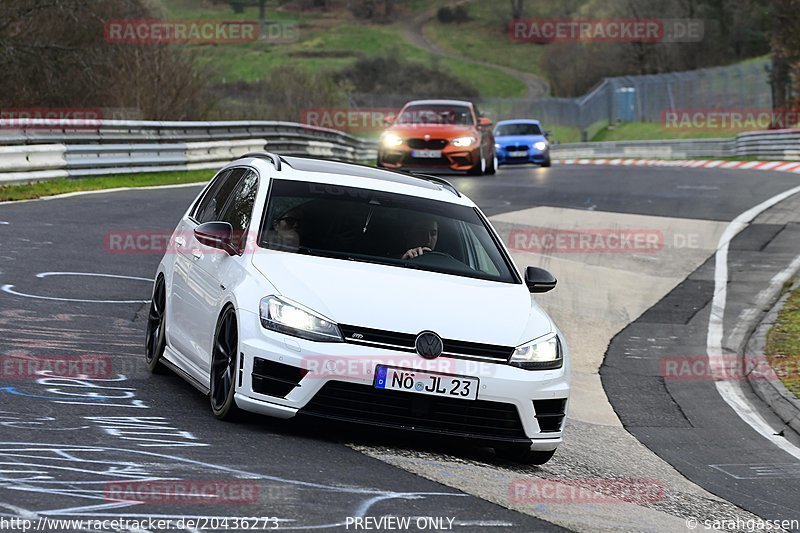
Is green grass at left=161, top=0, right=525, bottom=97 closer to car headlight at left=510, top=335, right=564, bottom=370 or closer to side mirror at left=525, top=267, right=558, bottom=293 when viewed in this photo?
side mirror at left=525, top=267, right=558, bottom=293

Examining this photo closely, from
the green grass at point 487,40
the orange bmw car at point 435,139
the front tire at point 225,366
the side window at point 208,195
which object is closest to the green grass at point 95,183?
the orange bmw car at point 435,139

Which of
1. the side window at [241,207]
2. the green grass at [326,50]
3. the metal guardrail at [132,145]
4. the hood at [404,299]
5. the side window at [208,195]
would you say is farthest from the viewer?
the green grass at [326,50]

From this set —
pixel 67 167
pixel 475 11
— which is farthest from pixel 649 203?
pixel 475 11

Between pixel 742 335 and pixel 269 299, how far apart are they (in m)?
8.52

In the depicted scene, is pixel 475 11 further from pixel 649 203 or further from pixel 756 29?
pixel 649 203

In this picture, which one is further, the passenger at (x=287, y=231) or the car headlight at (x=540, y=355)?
the passenger at (x=287, y=231)

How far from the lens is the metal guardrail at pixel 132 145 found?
74.6ft

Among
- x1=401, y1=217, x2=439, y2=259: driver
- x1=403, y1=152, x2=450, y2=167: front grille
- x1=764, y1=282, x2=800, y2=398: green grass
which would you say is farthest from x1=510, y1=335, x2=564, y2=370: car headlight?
x1=403, y1=152, x2=450, y2=167: front grille

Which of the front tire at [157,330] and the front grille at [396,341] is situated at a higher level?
the front grille at [396,341]

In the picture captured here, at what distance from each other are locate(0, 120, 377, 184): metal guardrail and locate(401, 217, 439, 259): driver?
14399 mm

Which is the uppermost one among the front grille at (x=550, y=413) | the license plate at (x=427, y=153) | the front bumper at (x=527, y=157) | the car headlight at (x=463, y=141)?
the front grille at (x=550, y=413)

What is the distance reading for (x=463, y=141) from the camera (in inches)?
1141

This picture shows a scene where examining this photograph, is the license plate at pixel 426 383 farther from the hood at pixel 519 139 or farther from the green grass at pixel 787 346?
the hood at pixel 519 139

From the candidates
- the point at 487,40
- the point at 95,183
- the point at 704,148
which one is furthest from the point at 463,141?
the point at 487,40
